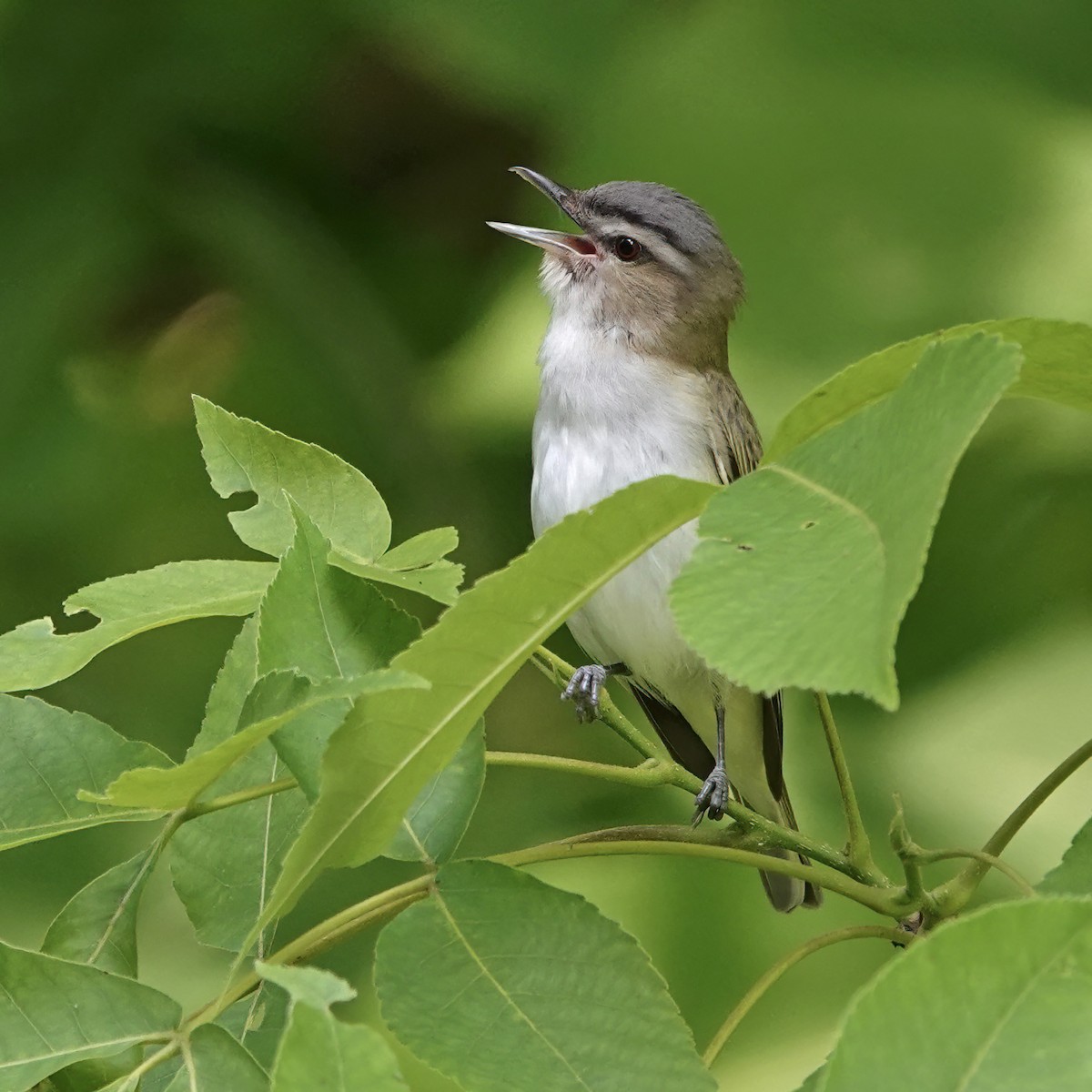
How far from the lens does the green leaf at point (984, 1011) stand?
42cm

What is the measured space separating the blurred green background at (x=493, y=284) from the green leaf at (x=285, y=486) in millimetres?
896

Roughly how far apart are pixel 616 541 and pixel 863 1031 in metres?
0.17

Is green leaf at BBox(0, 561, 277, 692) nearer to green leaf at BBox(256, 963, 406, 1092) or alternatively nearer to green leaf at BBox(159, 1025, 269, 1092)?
green leaf at BBox(159, 1025, 269, 1092)

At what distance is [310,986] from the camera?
41 cm

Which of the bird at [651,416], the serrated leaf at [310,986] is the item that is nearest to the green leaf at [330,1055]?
the serrated leaf at [310,986]

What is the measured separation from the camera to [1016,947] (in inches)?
16.4

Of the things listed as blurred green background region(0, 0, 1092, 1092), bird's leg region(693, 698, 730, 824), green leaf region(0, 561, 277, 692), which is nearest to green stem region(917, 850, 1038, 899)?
bird's leg region(693, 698, 730, 824)

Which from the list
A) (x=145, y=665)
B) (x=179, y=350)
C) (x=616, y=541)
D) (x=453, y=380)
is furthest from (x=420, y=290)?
(x=616, y=541)

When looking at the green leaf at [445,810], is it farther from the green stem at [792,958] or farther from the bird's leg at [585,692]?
the bird's leg at [585,692]

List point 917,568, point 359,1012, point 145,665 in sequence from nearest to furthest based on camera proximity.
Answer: point 917,568
point 359,1012
point 145,665

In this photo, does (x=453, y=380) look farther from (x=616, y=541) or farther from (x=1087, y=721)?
(x=616, y=541)

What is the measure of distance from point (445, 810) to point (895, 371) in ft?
0.87

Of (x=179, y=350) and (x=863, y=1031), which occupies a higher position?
(x=863, y=1031)

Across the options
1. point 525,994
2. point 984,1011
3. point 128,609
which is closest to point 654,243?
point 128,609
